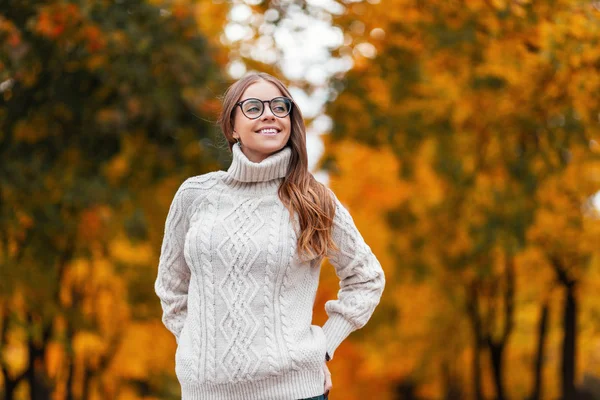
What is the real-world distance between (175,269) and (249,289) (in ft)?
1.53

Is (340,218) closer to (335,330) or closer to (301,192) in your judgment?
(301,192)

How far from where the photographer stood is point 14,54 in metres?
11.0

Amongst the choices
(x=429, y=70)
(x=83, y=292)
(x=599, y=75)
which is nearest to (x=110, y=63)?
(x=429, y=70)

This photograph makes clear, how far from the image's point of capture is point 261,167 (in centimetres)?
400

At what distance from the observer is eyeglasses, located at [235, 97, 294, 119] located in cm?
407

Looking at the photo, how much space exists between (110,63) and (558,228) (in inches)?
281

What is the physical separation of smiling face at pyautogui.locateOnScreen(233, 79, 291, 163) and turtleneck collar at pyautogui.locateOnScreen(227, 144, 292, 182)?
0.04 metres

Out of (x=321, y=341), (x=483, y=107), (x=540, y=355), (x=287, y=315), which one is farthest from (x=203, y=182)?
(x=540, y=355)

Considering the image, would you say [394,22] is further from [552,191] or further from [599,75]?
[552,191]

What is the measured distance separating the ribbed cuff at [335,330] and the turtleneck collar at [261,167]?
64cm

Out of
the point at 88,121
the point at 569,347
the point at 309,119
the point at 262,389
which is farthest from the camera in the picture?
the point at 569,347

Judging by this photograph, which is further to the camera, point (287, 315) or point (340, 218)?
point (340, 218)

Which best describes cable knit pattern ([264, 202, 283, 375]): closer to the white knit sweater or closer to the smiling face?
the white knit sweater

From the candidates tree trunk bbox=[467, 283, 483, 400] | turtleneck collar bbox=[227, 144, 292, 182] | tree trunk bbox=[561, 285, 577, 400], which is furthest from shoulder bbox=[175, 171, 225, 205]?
tree trunk bbox=[467, 283, 483, 400]
